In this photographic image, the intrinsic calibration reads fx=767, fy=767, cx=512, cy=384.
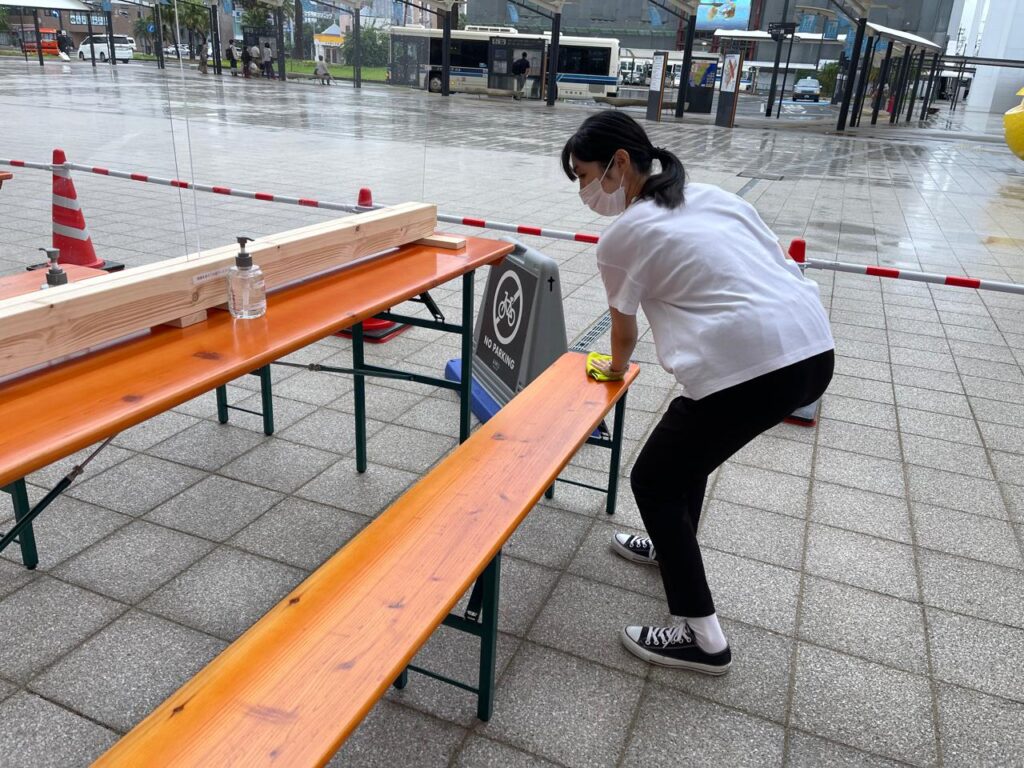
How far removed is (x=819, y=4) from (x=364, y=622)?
56.1 metres

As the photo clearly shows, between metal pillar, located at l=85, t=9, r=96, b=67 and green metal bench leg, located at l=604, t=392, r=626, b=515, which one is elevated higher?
metal pillar, located at l=85, t=9, r=96, b=67

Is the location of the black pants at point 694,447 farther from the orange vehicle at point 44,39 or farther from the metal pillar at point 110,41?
the orange vehicle at point 44,39

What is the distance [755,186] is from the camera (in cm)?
1284

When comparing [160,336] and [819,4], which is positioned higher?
[819,4]

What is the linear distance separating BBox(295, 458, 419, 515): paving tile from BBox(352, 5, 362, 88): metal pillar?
180 centimetres

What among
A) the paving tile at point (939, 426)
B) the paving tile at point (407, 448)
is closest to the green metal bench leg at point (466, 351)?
the paving tile at point (407, 448)

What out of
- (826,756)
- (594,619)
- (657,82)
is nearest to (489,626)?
(594,619)

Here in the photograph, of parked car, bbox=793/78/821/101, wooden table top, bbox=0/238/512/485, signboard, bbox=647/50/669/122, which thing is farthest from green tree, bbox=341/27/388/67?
parked car, bbox=793/78/821/101

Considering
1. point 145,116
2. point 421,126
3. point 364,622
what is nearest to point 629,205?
point 364,622

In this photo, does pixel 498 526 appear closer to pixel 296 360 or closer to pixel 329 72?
pixel 329 72

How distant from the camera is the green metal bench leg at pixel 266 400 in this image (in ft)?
11.7

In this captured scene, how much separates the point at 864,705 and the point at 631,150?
1807mm

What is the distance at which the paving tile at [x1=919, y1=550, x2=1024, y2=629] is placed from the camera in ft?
9.19

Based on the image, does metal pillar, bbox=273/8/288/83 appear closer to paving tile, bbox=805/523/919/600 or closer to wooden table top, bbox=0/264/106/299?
wooden table top, bbox=0/264/106/299
